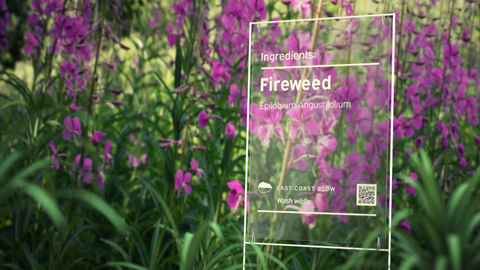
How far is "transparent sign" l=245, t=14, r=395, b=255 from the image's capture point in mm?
1194

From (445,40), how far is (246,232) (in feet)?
5.67

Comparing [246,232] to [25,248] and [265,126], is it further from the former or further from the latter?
[25,248]

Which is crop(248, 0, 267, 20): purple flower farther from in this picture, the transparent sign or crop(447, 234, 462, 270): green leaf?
crop(447, 234, 462, 270): green leaf

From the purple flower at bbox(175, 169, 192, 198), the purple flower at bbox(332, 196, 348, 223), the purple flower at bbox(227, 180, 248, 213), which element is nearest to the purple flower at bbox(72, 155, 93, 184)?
the purple flower at bbox(175, 169, 192, 198)

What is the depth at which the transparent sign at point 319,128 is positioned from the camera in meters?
1.19

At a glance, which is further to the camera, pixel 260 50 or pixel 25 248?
pixel 25 248

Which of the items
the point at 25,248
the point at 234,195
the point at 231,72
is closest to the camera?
the point at 234,195

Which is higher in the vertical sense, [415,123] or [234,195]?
[415,123]

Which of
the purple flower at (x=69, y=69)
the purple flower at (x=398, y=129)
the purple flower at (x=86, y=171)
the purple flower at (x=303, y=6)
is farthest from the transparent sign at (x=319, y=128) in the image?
the purple flower at (x=69, y=69)

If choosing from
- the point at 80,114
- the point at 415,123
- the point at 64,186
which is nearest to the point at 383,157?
the point at 415,123

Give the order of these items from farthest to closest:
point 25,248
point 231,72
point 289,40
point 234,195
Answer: point 231,72 < point 25,248 < point 234,195 < point 289,40

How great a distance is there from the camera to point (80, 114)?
1719mm

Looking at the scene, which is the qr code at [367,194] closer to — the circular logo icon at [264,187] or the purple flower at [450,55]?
the circular logo icon at [264,187]

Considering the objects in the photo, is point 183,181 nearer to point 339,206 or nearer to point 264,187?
point 264,187
